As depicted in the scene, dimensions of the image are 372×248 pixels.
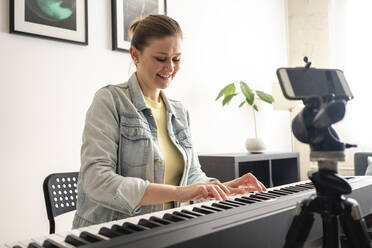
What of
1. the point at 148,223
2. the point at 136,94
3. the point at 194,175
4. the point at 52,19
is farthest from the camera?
the point at 52,19

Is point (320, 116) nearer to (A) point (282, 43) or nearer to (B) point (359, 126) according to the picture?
(B) point (359, 126)

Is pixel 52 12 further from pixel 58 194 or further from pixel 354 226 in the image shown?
pixel 354 226

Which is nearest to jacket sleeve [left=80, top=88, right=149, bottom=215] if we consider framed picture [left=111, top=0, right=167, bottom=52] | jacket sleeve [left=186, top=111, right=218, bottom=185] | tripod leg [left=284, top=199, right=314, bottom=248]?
jacket sleeve [left=186, top=111, right=218, bottom=185]

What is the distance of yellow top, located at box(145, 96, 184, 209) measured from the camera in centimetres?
144

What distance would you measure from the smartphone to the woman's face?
0.79 m

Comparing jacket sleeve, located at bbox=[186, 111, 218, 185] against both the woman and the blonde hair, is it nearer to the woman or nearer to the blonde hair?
the woman

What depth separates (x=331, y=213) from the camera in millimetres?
569

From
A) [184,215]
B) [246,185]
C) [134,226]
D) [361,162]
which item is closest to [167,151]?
[246,185]

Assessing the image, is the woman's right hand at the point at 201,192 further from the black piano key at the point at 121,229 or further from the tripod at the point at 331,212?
the tripod at the point at 331,212

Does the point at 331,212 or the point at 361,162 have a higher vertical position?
the point at 331,212

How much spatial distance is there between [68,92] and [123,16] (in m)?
0.71

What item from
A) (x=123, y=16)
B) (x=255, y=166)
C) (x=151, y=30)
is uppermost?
(x=123, y=16)

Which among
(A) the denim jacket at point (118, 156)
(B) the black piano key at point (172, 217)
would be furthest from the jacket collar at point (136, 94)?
(B) the black piano key at point (172, 217)

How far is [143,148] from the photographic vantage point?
129 cm
